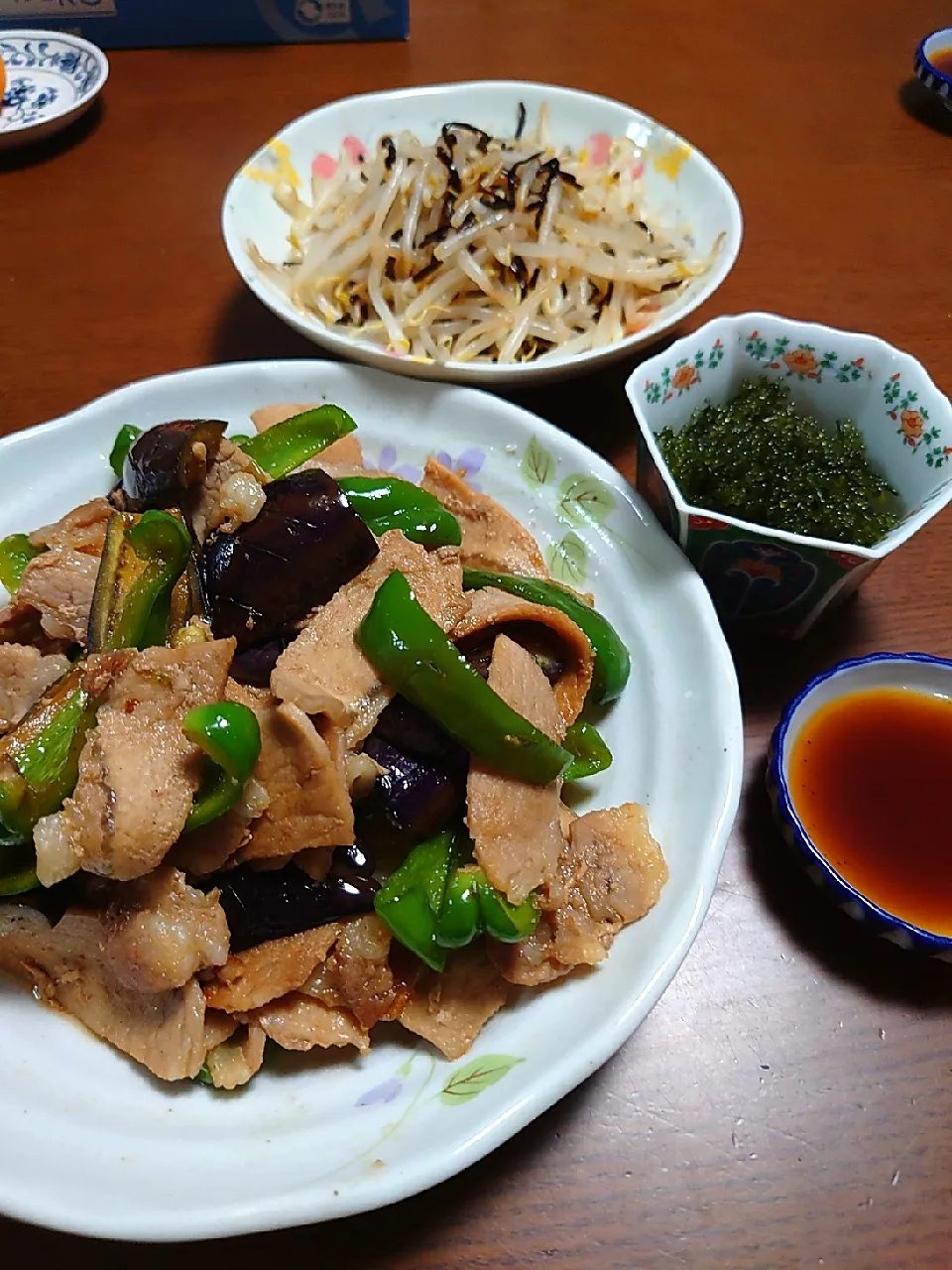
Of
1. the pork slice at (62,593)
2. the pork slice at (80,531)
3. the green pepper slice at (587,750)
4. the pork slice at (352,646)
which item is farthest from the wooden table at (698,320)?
the pork slice at (62,593)

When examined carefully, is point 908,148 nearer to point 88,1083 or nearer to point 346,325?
point 346,325

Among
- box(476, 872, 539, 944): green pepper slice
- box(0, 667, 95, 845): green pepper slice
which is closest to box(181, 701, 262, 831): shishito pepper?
box(0, 667, 95, 845): green pepper slice

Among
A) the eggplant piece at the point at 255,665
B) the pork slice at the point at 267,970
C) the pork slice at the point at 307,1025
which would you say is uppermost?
the eggplant piece at the point at 255,665

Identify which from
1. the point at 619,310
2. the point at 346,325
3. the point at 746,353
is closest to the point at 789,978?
the point at 746,353

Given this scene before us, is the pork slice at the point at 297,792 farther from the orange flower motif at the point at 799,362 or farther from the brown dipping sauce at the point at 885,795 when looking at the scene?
the orange flower motif at the point at 799,362

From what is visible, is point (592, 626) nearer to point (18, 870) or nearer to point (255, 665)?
point (255, 665)

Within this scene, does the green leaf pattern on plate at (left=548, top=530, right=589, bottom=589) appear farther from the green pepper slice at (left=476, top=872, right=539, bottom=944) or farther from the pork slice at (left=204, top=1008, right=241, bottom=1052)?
the pork slice at (left=204, top=1008, right=241, bottom=1052)

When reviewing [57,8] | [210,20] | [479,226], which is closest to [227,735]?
[479,226]
